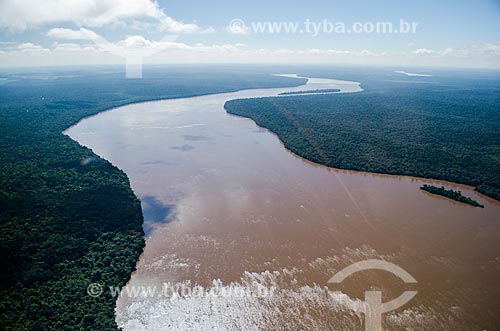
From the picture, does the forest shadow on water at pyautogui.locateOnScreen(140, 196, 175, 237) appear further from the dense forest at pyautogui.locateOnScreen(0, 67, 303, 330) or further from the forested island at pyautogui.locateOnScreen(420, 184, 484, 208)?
the forested island at pyautogui.locateOnScreen(420, 184, 484, 208)

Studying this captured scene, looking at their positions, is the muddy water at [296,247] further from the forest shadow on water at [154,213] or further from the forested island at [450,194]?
the forested island at [450,194]

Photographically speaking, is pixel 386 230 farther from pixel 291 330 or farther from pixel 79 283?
pixel 79 283

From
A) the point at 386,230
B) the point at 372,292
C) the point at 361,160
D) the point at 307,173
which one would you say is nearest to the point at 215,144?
the point at 307,173

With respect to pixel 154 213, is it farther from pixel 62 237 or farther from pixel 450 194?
pixel 450 194

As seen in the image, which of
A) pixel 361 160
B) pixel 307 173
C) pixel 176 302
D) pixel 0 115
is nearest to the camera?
pixel 176 302

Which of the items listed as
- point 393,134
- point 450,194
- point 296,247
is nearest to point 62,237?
point 296,247

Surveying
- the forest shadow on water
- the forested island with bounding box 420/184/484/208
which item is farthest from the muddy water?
the forested island with bounding box 420/184/484/208

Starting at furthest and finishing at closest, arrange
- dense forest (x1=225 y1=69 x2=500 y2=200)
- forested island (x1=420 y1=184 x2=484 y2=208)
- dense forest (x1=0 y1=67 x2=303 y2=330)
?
dense forest (x1=225 y1=69 x2=500 y2=200) → forested island (x1=420 y1=184 x2=484 y2=208) → dense forest (x1=0 y1=67 x2=303 y2=330)
